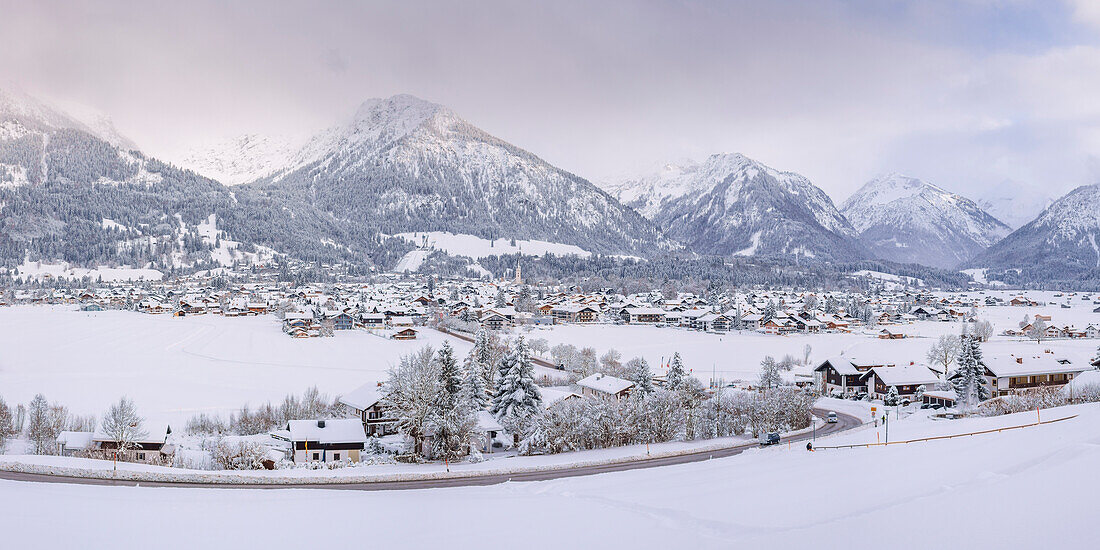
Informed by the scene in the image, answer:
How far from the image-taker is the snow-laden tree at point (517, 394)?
2845cm

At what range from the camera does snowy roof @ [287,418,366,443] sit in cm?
2508

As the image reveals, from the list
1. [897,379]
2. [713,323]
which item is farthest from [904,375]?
[713,323]

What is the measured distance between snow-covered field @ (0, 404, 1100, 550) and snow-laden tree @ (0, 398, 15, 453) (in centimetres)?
1396

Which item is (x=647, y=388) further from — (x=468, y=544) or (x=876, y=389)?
(x=468, y=544)

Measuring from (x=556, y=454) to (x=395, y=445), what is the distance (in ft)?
20.8

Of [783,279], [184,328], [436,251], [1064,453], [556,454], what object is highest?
[436,251]

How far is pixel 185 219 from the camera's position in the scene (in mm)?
186250

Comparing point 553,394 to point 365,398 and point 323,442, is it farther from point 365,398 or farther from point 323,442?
point 323,442

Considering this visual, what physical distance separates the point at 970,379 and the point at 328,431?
29060 mm

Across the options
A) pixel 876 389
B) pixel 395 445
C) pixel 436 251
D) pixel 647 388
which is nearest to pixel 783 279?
A: pixel 436 251

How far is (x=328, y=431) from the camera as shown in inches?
1009

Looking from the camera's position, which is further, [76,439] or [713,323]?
[713,323]

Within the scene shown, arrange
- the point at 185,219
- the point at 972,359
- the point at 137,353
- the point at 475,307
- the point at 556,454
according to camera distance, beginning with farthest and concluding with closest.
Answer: the point at 185,219 < the point at 475,307 < the point at 137,353 < the point at 972,359 < the point at 556,454

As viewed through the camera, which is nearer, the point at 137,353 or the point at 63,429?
the point at 63,429
